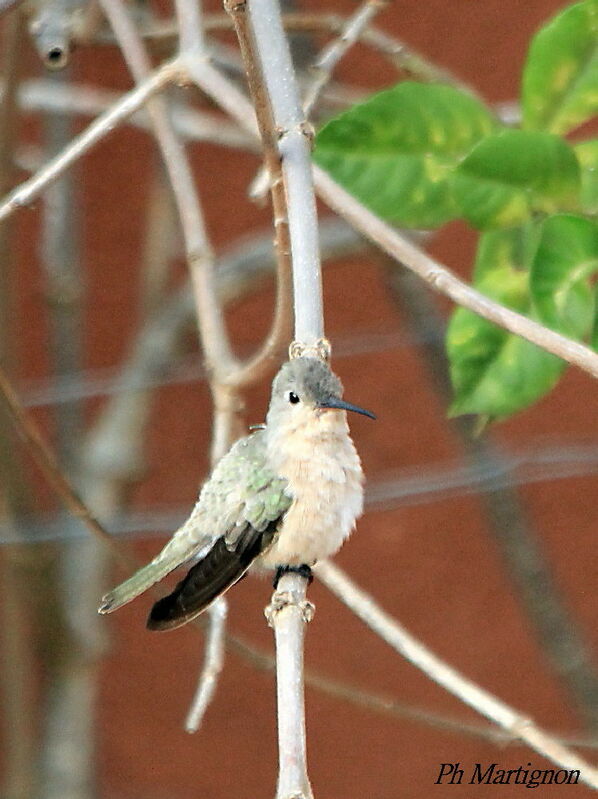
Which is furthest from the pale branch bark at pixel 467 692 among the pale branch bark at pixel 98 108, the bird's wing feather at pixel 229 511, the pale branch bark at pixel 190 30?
the pale branch bark at pixel 98 108

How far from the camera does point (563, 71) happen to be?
5.75ft

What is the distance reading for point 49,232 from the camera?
128 inches

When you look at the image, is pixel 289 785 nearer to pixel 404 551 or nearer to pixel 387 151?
pixel 387 151

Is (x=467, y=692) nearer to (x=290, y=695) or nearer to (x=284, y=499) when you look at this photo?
(x=290, y=695)

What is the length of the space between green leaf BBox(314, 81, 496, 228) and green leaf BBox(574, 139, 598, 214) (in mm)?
184

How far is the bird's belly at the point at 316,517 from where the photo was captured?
73.0 inches

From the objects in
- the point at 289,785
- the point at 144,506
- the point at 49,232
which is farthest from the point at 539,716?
the point at 289,785

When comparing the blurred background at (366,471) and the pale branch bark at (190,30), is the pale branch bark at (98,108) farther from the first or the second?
the pale branch bark at (190,30)

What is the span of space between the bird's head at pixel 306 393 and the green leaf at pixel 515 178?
302mm

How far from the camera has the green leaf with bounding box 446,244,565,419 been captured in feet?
5.63

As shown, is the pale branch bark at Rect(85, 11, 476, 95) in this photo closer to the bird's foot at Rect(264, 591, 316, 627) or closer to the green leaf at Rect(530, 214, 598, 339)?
the green leaf at Rect(530, 214, 598, 339)

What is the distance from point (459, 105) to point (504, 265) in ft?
0.79

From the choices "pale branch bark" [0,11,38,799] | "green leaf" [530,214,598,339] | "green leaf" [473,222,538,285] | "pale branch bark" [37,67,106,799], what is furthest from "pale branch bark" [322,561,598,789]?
"pale branch bark" [37,67,106,799]

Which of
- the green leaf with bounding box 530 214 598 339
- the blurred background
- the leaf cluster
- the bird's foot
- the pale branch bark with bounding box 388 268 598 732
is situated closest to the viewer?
the bird's foot
